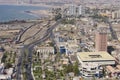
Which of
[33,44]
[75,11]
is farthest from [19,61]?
[75,11]

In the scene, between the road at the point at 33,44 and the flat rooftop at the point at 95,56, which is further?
the flat rooftop at the point at 95,56

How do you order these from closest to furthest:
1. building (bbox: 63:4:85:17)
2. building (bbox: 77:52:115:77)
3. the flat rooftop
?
building (bbox: 77:52:115:77) → the flat rooftop → building (bbox: 63:4:85:17)

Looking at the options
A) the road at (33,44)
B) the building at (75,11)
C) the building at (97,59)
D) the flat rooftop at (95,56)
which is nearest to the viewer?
the road at (33,44)

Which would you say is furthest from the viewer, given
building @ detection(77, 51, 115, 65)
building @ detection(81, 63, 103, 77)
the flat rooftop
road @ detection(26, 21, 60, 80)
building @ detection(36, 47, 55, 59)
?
building @ detection(36, 47, 55, 59)

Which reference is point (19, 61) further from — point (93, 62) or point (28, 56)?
point (93, 62)

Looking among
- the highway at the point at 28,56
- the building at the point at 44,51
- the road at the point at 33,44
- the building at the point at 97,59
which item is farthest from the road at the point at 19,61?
the building at the point at 97,59

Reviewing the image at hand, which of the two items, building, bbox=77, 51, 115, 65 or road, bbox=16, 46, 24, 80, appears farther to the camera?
building, bbox=77, 51, 115, 65

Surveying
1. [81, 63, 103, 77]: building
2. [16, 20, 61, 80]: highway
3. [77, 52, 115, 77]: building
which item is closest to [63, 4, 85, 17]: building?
[16, 20, 61, 80]: highway

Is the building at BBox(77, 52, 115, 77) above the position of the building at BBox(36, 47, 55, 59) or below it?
above

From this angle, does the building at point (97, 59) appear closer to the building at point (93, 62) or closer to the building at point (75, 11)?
the building at point (93, 62)

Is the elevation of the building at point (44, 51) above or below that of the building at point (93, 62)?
below

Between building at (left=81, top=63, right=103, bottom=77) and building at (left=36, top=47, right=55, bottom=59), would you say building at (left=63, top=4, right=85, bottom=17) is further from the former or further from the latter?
building at (left=81, top=63, right=103, bottom=77)
